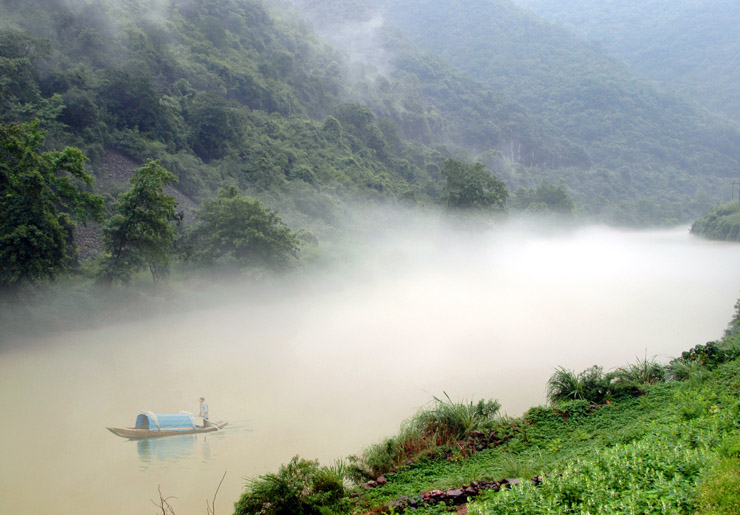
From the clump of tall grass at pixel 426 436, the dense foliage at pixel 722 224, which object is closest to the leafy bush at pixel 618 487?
the clump of tall grass at pixel 426 436

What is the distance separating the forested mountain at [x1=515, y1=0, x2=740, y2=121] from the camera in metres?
133

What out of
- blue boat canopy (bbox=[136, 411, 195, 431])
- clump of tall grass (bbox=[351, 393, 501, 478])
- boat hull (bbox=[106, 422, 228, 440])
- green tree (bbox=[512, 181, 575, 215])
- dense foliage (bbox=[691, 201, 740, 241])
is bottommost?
clump of tall grass (bbox=[351, 393, 501, 478])

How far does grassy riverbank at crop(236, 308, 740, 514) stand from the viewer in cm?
604

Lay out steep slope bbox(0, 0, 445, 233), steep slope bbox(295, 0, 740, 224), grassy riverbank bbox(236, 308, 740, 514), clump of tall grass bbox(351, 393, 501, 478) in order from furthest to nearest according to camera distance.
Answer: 1. steep slope bbox(295, 0, 740, 224)
2. steep slope bbox(0, 0, 445, 233)
3. clump of tall grass bbox(351, 393, 501, 478)
4. grassy riverbank bbox(236, 308, 740, 514)

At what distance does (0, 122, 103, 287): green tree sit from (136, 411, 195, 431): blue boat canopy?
31.7 ft

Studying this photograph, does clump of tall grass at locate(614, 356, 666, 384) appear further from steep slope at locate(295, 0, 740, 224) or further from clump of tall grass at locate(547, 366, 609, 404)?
steep slope at locate(295, 0, 740, 224)

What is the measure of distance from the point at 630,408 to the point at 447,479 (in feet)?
15.3

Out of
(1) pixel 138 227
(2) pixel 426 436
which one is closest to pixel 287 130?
(1) pixel 138 227

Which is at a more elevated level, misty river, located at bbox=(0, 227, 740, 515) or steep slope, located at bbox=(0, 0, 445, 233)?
steep slope, located at bbox=(0, 0, 445, 233)

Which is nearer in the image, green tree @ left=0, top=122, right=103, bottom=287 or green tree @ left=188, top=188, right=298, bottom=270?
green tree @ left=0, top=122, right=103, bottom=287

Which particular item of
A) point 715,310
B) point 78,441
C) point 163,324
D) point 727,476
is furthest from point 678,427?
point 715,310

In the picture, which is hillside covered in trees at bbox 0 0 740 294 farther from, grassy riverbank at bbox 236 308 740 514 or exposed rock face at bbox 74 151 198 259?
grassy riverbank at bbox 236 308 740 514

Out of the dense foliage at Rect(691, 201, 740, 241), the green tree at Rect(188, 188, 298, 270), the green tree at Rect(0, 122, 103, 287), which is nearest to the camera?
the green tree at Rect(0, 122, 103, 287)

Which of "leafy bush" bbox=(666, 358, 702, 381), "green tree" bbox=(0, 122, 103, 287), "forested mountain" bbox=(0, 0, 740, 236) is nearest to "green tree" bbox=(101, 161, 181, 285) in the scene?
"green tree" bbox=(0, 122, 103, 287)
